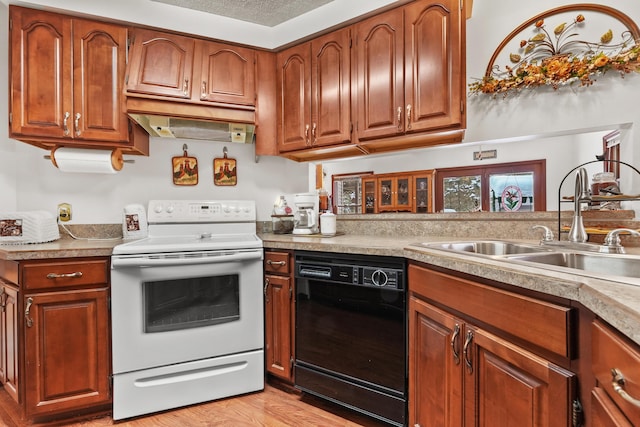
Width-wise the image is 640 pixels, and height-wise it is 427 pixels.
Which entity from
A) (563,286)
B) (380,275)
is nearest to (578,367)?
(563,286)

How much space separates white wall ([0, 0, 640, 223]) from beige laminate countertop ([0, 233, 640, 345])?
57cm

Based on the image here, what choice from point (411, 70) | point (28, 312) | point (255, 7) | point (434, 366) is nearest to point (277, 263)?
point (434, 366)

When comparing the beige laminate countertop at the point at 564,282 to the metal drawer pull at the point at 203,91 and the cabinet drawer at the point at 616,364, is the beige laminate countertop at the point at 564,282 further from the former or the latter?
the metal drawer pull at the point at 203,91

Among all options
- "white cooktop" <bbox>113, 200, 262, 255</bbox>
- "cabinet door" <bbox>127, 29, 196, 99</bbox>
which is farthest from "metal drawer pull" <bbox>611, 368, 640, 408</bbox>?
"cabinet door" <bbox>127, 29, 196, 99</bbox>

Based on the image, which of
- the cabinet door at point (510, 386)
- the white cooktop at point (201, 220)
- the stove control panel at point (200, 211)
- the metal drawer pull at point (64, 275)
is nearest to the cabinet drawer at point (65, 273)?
the metal drawer pull at point (64, 275)

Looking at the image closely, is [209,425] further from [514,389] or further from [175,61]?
[175,61]

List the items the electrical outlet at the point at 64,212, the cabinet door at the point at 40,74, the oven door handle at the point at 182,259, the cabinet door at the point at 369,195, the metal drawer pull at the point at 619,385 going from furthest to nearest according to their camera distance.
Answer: the cabinet door at the point at 369,195, the electrical outlet at the point at 64,212, the cabinet door at the point at 40,74, the oven door handle at the point at 182,259, the metal drawer pull at the point at 619,385

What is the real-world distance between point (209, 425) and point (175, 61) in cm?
206

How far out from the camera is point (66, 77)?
1.92 metres

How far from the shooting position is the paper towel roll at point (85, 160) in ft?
6.65

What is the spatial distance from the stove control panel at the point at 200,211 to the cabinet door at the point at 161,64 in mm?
703

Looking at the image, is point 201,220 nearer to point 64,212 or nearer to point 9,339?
point 64,212

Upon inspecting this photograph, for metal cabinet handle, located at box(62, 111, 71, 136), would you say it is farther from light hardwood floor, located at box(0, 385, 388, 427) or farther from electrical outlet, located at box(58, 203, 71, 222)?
light hardwood floor, located at box(0, 385, 388, 427)

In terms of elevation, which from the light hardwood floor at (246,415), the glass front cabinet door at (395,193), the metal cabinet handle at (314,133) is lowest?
the light hardwood floor at (246,415)
